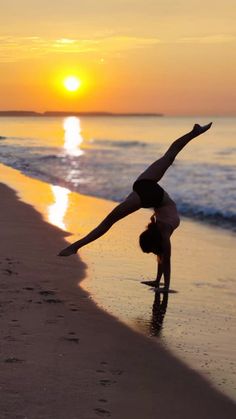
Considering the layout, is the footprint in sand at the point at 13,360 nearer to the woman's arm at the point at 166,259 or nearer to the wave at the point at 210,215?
the woman's arm at the point at 166,259

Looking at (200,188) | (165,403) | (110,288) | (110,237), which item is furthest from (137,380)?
(200,188)

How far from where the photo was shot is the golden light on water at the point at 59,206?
561 inches

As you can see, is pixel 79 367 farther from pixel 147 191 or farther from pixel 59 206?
pixel 59 206

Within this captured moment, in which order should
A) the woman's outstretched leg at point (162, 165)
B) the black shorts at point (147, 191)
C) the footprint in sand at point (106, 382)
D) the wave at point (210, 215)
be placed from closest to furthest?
the footprint in sand at point (106, 382)
the black shorts at point (147, 191)
the woman's outstretched leg at point (162, 165)
the wave at point (210, 215)

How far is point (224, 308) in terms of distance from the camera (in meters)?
7.67

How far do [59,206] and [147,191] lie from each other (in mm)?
9662

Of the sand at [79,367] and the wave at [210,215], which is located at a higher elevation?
the wave at [210,215]

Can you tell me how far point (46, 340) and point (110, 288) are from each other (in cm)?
237

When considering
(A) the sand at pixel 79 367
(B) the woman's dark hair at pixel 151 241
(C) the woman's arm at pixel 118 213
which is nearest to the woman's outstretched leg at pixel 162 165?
(C) the woman's arm at pixel 118 213

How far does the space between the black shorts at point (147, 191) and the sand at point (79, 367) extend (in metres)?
1.32

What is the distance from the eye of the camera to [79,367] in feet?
18.1

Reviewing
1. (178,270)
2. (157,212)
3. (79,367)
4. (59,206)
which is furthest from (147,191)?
(59,206)

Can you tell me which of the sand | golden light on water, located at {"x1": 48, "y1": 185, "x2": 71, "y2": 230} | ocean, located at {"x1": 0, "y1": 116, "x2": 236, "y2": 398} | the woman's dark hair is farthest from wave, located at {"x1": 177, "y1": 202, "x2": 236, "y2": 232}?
the sand

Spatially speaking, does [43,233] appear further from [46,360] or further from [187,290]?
[46,360]
